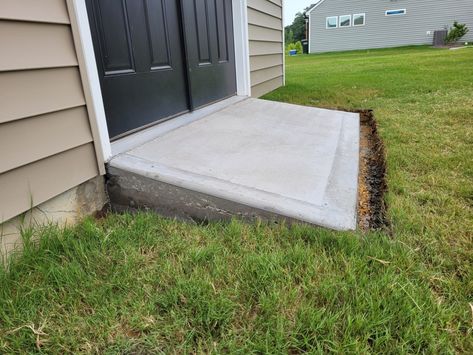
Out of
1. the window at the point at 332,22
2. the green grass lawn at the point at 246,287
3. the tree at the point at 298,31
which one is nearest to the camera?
the green grass lawn at the point at 246,287

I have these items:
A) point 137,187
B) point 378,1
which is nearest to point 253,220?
point 137,187

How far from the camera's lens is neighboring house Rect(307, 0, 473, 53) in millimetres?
16891

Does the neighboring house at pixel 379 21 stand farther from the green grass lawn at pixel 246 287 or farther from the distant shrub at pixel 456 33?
the green grass lawn at pixel 246 287

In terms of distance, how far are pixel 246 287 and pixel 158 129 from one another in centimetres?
138

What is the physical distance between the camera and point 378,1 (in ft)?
58.5

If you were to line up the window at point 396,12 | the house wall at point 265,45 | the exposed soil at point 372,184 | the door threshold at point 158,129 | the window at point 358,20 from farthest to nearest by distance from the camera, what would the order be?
the window at point 358,20 < the window at point 396,12 < the house wall at point 265,45 < the door threshold at point 158,129 < the exposed soil at point 372,184

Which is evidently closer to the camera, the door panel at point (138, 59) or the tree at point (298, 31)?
the door panel at point (138, 59)

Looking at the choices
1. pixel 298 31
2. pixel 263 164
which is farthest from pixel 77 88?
pixel 298 31

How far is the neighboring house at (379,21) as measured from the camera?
16891 mm

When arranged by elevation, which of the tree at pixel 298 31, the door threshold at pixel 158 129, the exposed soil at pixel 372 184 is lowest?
the exposed soil at pixel 372 184

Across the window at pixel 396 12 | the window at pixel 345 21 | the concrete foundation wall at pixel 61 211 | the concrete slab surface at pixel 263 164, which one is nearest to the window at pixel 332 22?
the window at pixel 345 21

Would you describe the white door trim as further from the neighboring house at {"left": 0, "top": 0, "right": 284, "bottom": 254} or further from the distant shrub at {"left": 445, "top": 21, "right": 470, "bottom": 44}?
the distant shrub at {"left": 445, "top": 21, "right": 470, "bottom": 44}

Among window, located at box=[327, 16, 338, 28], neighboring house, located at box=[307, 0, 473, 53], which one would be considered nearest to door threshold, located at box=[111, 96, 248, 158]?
neighboring house, located at box=[307, 0, 473, 53]

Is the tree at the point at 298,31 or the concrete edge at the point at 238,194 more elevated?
the tree at the point at 298,31
